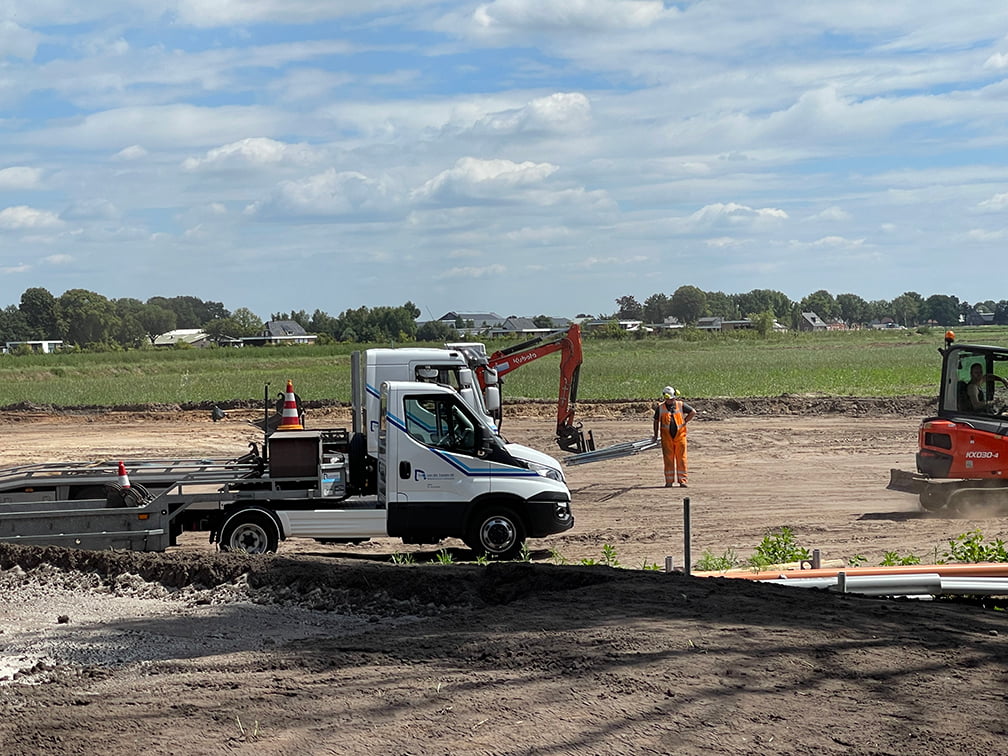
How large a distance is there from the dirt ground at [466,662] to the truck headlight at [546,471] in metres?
3.71

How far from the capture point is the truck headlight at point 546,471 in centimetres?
1340

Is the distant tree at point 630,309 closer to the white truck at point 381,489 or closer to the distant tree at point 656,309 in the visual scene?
the distant tree at point 656,309

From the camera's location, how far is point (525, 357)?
A: 20266 millimetres

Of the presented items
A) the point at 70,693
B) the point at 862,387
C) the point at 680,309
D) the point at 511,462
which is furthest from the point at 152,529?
the point at 680,309

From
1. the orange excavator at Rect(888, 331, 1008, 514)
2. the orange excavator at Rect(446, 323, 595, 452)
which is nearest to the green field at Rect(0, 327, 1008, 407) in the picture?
the orange excavator at Rect(446, 323, 595, 452)

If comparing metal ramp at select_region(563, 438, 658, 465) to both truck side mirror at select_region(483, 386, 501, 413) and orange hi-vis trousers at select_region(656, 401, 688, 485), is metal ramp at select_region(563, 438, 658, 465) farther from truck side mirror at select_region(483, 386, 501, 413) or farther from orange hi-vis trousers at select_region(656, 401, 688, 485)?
truck side mirror at select_region(483, 386, 501, 413)

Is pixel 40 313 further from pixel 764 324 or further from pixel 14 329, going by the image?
pixel 764 324

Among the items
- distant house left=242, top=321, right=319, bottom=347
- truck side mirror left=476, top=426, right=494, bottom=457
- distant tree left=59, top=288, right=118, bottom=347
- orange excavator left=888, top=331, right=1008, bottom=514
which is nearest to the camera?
truck side mirror left=476, top=426, right=494, bottom=457

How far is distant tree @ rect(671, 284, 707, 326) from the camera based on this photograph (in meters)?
184

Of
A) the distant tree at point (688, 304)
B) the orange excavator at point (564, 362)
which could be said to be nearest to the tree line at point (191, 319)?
the distant tree at point (688, 304)

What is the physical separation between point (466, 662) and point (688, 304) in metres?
181

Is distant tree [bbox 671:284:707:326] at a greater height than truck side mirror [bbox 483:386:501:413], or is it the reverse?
distant tree [bbox 671:284:707:326]

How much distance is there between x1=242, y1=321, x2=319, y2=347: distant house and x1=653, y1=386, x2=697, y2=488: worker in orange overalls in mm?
111569

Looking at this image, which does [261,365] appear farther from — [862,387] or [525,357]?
[525,357]
